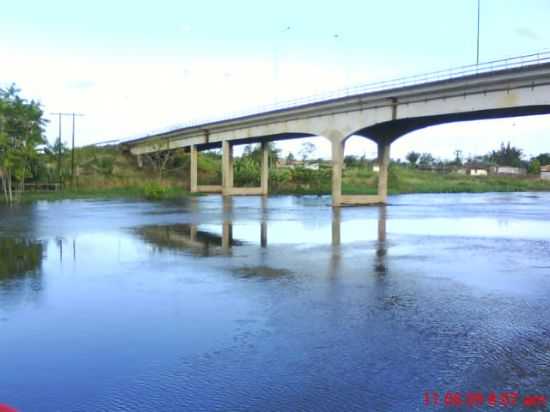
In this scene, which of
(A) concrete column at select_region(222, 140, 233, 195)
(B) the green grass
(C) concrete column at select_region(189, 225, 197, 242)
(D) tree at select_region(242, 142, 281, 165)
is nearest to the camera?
(C) concrete column at select_region(189, 225, 197, 242)

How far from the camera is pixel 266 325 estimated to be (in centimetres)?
902

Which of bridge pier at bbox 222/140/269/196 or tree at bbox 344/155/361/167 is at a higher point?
tree at bbox 344/155/361/167

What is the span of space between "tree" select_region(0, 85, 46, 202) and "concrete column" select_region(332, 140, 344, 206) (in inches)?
958

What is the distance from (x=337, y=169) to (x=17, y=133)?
26419mm

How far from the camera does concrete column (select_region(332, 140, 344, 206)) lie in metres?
43.1

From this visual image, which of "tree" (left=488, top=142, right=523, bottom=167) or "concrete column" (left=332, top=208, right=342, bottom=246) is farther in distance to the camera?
"tree" (left=488, top=142, right=523, bottom=167)

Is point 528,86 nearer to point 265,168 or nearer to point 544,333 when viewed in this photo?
point 544,333

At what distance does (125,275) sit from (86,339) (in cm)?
513

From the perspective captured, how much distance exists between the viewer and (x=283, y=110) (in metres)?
49.8
